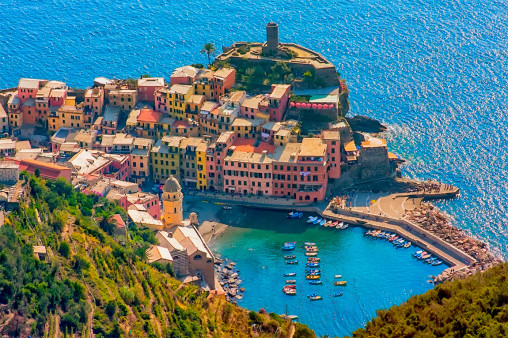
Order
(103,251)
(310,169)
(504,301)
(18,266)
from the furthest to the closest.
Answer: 1. (310,169)
2. (103,251)
3. (18,266)
4. (504,301)

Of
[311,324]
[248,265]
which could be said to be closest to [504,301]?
[311,324]

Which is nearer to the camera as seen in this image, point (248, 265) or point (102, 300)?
point (102, 300)

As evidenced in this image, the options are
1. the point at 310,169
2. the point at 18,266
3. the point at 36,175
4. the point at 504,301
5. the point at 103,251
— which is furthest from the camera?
the point at 310,169

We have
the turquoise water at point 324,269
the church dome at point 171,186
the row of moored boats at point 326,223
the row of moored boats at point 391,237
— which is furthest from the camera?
the row of moored boats at point 326,223

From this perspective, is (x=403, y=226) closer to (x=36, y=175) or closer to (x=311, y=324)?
(x=311, y=324)

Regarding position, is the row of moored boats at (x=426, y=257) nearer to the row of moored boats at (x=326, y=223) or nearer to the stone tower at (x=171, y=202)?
the row of moored boats at (x=326, y=223)

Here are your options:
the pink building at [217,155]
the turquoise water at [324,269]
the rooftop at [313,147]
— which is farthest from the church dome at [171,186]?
the rooftop at [313,147]

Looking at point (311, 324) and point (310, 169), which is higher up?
point (310, 169)
